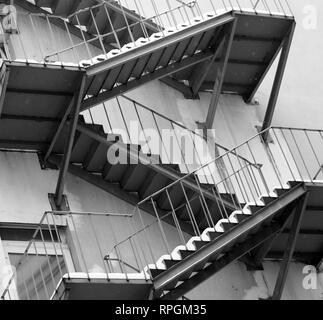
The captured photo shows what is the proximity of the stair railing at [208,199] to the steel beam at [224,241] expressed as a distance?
0.13 meters

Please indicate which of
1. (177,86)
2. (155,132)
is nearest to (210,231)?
(155,132)

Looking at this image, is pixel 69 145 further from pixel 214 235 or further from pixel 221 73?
pixel 221 73

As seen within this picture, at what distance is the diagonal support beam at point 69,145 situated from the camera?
95.7ft

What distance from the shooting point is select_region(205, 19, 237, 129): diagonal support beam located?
1254 inches

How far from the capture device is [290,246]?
2962cm

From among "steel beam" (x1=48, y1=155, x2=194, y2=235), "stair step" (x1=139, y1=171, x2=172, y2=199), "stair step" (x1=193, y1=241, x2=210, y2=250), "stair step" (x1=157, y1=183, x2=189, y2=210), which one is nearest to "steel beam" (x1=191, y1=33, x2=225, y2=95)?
"stair step" (x1=139, y1=171, x2=172, y2=199)

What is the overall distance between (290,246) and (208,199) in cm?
190

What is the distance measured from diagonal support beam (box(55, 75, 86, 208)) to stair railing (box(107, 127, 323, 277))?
1413 millimetres

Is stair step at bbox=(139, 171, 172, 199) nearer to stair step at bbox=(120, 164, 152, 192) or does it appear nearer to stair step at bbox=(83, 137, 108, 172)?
stair step at bbox=(120, 164, 152, 192)

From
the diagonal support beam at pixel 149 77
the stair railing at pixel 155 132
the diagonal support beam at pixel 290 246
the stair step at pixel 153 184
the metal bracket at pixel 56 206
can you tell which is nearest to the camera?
the diagonal support beam at pixel 290 246

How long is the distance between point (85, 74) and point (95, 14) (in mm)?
4113

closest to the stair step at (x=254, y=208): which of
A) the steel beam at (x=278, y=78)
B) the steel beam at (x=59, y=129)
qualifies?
the steel beam at (x=59, y=129)

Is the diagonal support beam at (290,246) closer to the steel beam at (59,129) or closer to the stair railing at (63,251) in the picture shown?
the stair railing at (63,251)

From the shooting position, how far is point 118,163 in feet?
99.6
